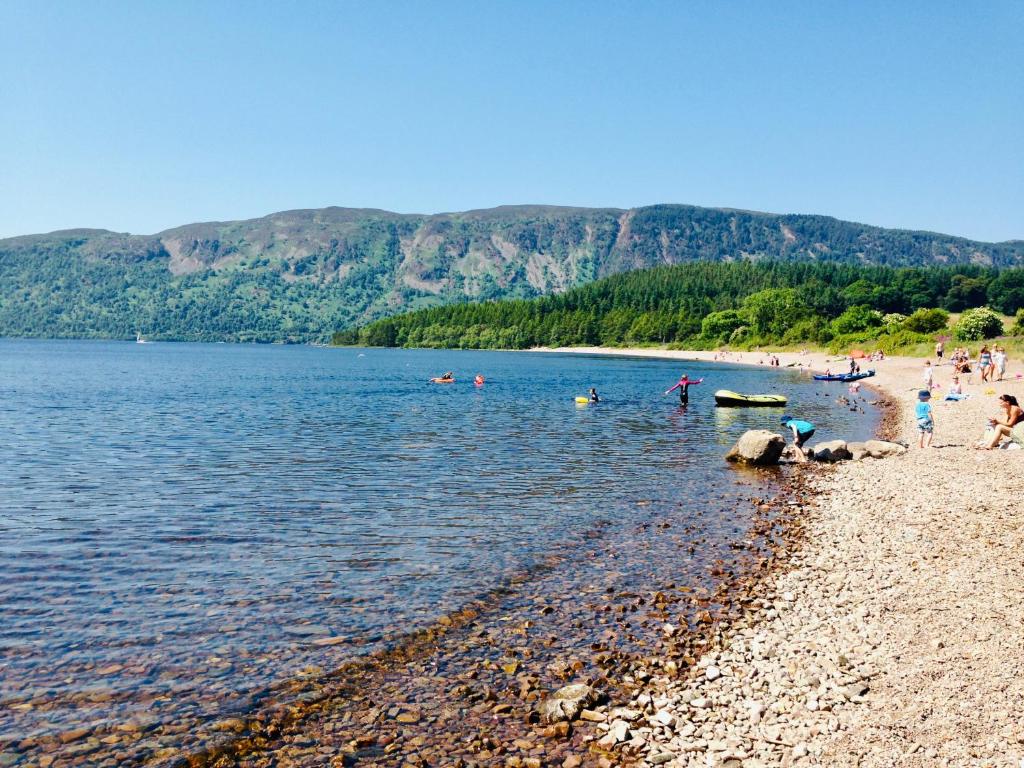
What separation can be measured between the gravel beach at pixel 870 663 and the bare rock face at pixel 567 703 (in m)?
0.66

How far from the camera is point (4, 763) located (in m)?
9.73

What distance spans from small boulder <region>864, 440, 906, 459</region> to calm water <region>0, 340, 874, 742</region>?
22.9 ft

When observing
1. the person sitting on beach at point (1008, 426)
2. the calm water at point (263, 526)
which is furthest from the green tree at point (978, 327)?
the person sitting on beach at point (1008, 426)

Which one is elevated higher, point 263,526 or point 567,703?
point 567,703

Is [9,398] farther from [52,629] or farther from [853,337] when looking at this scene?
[853,337]

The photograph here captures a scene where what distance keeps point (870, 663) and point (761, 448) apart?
889 inches

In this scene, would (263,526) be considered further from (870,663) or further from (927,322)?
(927,322)

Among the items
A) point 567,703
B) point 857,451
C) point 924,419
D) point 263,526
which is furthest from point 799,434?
point 567,703

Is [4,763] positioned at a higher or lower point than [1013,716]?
lower

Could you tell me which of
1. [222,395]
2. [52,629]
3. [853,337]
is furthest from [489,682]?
[853,337]

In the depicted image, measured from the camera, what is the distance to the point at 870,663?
11398 mm

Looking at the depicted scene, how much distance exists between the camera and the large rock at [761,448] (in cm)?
3312

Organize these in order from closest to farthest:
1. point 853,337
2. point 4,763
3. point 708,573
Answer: point 4,763, point 708,573, point 853,337

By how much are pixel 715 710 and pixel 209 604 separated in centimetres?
1065
